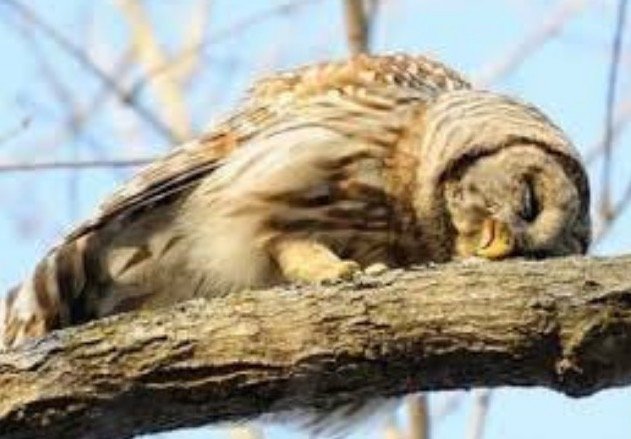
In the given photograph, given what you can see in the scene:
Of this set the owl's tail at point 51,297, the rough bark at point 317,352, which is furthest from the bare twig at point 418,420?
the rough bark at point 317,352

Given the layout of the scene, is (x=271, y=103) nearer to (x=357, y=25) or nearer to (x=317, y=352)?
(x=357, y=25)

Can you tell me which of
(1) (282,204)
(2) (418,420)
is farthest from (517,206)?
(2) (418,420)

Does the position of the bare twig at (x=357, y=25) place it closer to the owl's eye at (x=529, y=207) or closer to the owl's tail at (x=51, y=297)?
the owl's eye at (x=529, y=207)

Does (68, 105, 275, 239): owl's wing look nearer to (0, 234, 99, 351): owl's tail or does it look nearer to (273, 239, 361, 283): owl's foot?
(0, 234, 99, 351): owl's tail

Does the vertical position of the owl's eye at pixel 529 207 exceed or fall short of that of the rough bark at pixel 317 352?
it exceeds it

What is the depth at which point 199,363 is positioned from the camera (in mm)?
3391

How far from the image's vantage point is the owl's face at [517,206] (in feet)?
14.6

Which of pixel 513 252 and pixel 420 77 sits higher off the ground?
pixel 420 77

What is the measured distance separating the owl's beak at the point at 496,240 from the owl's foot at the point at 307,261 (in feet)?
1.05

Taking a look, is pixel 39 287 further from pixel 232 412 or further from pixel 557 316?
pixel 557 316

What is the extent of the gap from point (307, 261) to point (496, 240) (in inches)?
19.4

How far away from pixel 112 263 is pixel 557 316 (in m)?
1.71

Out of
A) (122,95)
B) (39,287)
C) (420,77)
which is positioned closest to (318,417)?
(39,287)

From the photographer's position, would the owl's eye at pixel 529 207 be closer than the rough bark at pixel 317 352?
No
